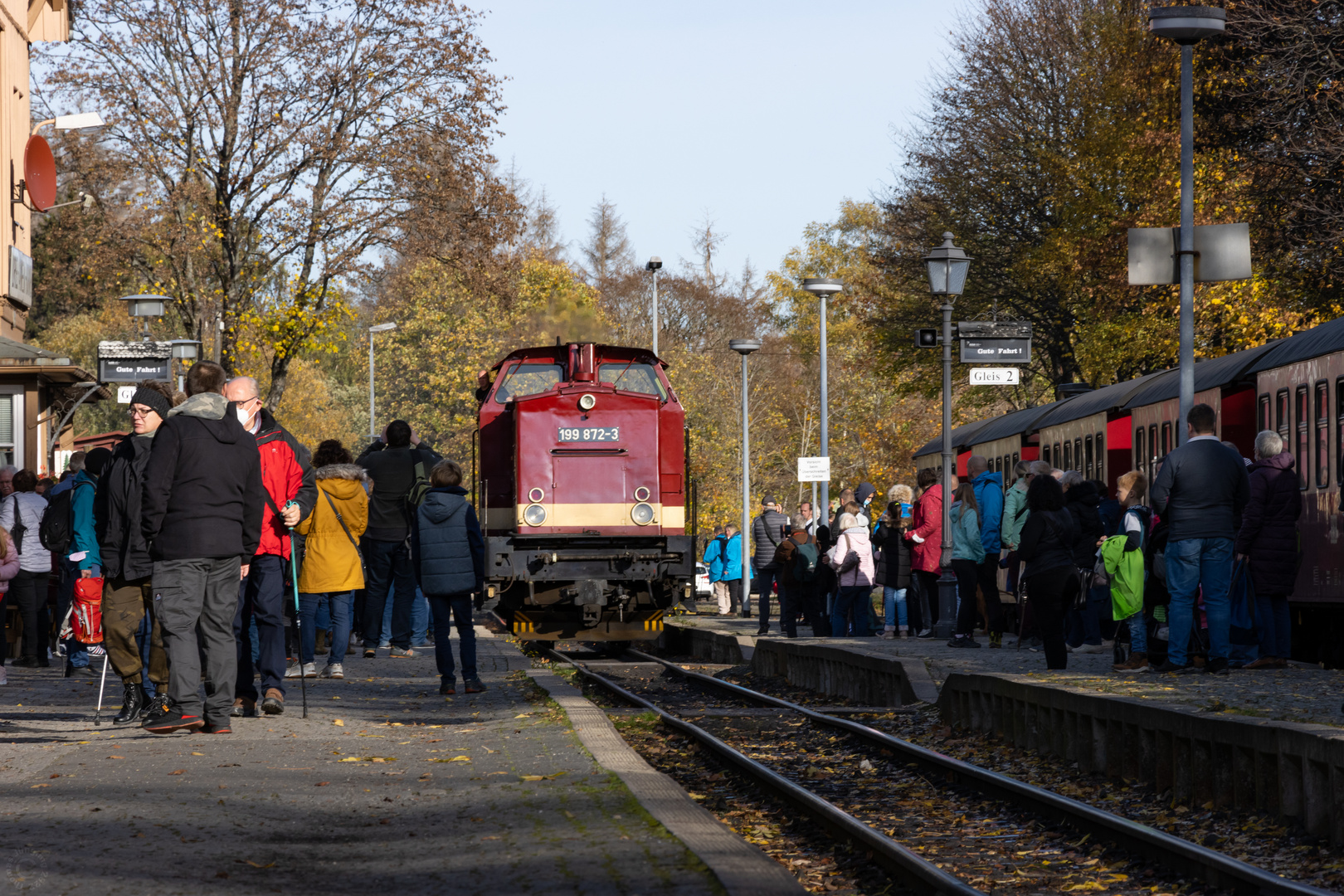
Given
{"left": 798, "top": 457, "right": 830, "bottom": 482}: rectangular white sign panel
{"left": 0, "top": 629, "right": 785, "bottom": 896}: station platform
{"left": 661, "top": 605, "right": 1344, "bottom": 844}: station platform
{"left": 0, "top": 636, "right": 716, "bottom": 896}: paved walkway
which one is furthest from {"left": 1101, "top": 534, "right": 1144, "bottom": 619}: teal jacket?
{"left": 798, "top": 457, "right": 830, "bottom": 482}: rectangular white sign panel

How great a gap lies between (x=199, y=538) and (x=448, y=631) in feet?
12.9

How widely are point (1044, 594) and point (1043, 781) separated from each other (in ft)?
11.7

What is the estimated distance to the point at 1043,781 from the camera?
383 inches

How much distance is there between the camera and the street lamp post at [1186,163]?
16.0 meters

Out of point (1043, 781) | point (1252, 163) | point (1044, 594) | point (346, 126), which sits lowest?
point (1043, 781)

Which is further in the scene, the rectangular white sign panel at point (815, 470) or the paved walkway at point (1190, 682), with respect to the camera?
the rectangular white sign panel at point (815, 470)

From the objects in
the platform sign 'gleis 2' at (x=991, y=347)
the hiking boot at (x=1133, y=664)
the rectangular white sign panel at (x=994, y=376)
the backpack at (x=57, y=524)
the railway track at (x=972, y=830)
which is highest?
the platform sign 'gleis 2' at (x=991, y=347)

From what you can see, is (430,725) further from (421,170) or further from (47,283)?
(47,283)

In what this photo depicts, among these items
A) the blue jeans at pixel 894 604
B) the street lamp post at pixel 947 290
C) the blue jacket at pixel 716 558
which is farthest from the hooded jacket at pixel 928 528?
the blue jacket at pixel 716 558

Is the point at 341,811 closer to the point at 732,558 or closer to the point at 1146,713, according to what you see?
the point at 1146,713

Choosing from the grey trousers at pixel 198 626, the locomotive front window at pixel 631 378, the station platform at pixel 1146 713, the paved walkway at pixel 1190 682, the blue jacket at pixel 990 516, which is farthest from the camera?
the locomotive front window at pixel 631 378

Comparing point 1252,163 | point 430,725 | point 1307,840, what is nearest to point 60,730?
point 430,725

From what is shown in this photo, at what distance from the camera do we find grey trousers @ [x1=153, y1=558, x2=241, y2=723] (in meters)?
9.18

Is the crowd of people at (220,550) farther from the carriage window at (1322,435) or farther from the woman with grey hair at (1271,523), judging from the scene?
the carriage window at (1322,435)
